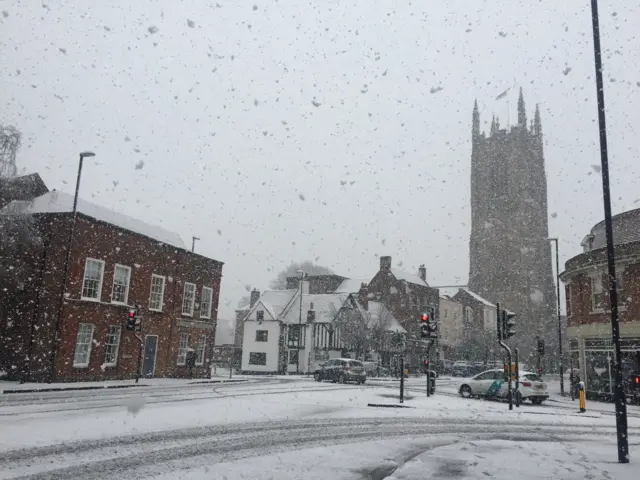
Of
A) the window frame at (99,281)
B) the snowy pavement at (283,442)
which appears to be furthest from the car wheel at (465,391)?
the window frame at (99,281)

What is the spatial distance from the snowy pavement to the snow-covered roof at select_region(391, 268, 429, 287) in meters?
49.6

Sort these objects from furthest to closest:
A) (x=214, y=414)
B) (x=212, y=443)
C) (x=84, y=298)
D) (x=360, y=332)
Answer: (x=360, y=332) < (x=84, y=298) < (x=214, y=414) < (x=212, y=443)

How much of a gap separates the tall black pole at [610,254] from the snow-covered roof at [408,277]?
185 feet

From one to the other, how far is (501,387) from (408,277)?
46037mm

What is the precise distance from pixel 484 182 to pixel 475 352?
5058cm

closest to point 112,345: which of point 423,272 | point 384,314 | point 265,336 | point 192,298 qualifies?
point 192,298

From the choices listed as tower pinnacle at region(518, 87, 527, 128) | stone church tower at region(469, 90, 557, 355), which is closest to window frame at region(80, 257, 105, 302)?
stone church tower at region(469, 90, 557, 355)

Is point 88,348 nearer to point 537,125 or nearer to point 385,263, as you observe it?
point 385,263

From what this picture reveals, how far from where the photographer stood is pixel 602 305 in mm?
25984

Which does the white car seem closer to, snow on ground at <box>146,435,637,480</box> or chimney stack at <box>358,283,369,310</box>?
snow on ground at <box>146,435,637,480</box>

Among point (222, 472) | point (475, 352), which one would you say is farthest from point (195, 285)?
point (475, 352)

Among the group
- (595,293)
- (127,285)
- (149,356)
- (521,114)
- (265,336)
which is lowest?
(149,356)

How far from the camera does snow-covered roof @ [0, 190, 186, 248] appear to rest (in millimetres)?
26156

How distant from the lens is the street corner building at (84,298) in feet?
84.7
